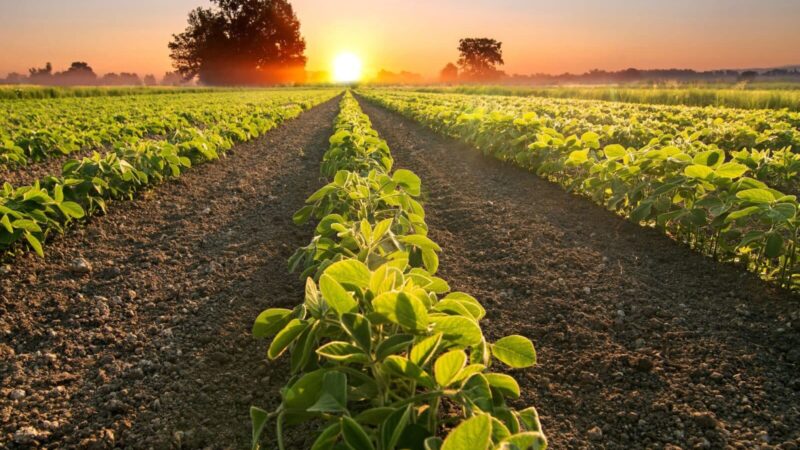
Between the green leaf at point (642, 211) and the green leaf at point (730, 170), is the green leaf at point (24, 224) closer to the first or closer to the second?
the green leaf at point (642, 211)

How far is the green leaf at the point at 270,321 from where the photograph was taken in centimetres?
149

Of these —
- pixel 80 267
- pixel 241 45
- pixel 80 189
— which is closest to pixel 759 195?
pixel 80 267

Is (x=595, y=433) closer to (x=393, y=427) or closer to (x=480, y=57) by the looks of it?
(x=393, y=427)

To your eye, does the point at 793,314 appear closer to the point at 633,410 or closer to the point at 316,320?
the point at 633,410

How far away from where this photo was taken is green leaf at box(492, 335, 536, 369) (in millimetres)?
1250

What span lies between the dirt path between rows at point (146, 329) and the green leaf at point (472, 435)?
1.29 meters

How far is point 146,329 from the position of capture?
2.64 meters

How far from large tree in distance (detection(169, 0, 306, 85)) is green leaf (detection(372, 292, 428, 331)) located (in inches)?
3024

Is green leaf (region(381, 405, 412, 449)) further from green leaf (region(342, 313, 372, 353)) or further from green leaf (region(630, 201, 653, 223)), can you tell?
green leaf (region(630, 201, 653, 223))

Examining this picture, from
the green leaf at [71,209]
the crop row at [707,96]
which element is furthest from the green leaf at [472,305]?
the crop row at [707,96]

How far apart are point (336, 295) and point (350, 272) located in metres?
0.12

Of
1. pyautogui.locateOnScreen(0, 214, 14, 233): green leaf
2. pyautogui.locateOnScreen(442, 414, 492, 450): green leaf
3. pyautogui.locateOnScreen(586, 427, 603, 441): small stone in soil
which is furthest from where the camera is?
pyautogui.locateOnScreen(0, 214, 14, 233): green leaf

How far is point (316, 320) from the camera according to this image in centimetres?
135

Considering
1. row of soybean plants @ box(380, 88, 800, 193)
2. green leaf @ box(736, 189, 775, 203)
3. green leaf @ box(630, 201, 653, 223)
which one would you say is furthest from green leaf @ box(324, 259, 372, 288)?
row of soybean plants @ box(380, 88, 800, 193)
